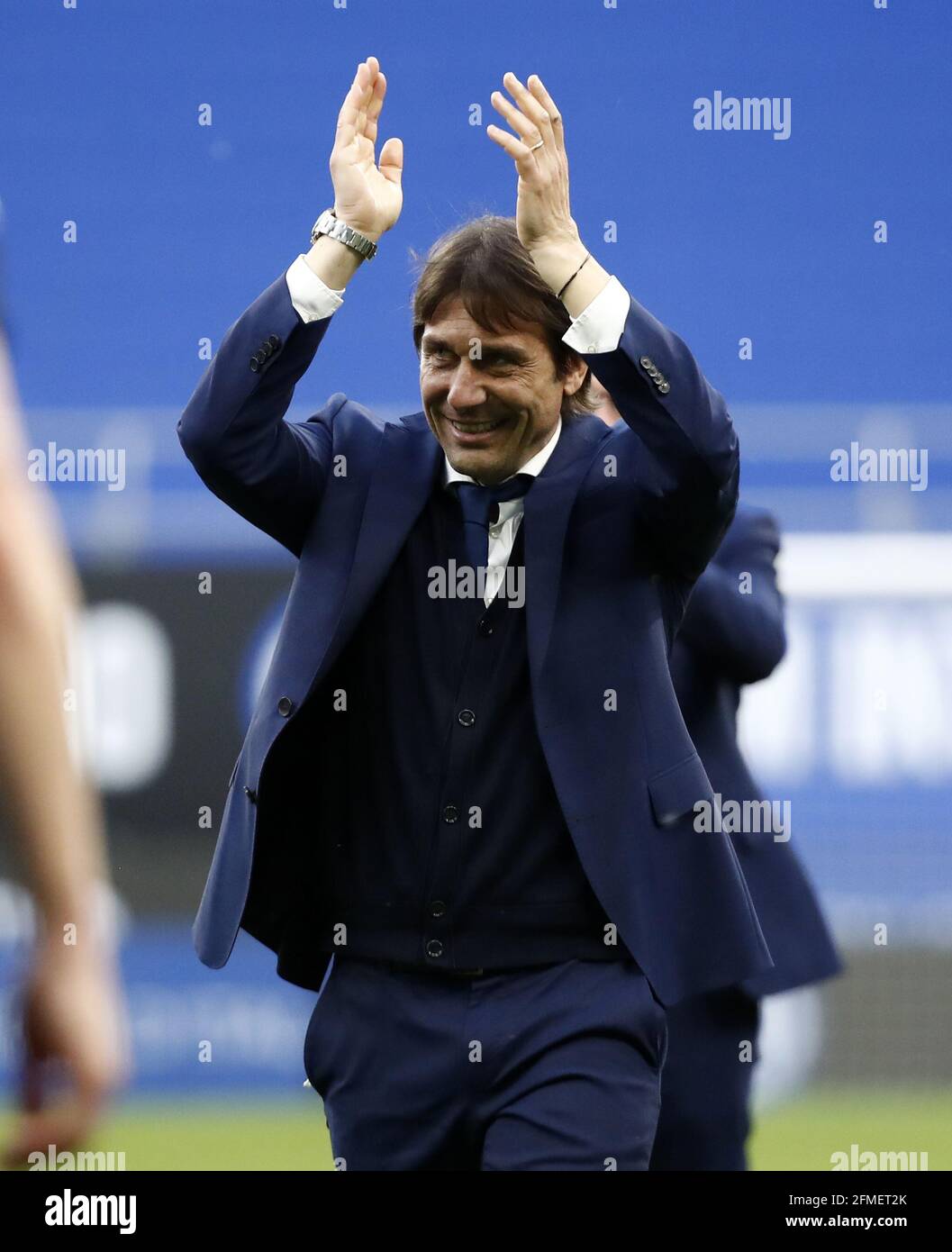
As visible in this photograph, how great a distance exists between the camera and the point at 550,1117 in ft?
8.44

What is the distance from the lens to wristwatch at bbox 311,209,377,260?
9.04ft

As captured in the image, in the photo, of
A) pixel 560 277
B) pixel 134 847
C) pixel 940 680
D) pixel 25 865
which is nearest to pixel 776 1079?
pixel 940 680

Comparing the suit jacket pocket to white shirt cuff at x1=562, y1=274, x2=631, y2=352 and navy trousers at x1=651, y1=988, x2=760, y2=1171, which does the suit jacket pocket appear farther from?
navy trousers at x1=651, y1=988, x2=760, y2=1171

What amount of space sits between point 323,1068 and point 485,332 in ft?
3.55

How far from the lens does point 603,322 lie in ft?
8.72

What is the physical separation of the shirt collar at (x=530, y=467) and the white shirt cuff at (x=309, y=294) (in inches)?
11.0

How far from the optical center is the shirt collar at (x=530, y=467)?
2.84m

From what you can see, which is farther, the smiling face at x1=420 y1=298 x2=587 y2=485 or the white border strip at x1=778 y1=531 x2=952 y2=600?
the white border strip at x1=778 y1=531 x2=952 y2=600

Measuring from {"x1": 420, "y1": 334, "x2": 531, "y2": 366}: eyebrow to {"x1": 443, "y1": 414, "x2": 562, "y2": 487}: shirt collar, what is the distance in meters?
0.15

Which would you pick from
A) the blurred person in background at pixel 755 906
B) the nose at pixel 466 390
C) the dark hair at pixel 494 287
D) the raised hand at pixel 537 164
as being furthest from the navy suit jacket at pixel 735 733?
the raised hand at pixel 537 164

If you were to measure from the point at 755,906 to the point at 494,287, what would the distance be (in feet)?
4.37

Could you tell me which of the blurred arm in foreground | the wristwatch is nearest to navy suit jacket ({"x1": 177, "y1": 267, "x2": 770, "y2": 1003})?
the wristwatch

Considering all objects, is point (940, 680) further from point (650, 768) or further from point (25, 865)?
point (25, 865)

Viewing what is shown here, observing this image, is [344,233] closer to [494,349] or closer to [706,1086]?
[494,349]
